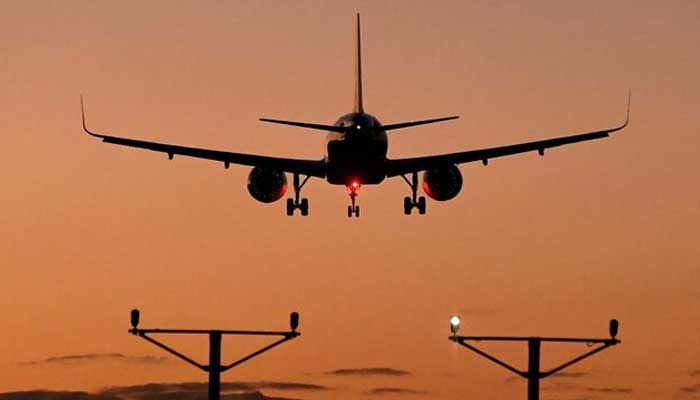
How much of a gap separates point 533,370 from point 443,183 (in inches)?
1368

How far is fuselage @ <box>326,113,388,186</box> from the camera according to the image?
11775 centimetres

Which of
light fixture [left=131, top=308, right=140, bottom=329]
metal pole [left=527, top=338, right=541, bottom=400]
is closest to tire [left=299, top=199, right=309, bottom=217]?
light fixture [left=131, top=308, right=140, bottom=329]

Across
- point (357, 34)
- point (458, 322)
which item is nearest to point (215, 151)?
point (357, 34)

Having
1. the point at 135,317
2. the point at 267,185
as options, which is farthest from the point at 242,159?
the point at 135,317

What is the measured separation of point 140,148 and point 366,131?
16.8 metres

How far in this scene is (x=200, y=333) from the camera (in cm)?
10012

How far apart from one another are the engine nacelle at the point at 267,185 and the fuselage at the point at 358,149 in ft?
22.9

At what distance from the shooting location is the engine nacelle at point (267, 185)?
127375 millimetres

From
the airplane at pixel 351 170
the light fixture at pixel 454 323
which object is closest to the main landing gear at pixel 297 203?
the airplane at pixel 351 170

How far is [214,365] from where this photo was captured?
99.9 metres

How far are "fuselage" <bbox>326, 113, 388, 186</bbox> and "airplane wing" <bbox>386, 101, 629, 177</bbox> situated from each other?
4.85 meters

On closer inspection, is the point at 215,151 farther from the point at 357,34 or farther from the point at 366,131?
the point at 357,34

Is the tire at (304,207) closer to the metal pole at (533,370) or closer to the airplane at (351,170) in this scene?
the airplane at (351,170)

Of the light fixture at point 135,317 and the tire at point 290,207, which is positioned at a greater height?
the tire at point 290,207
